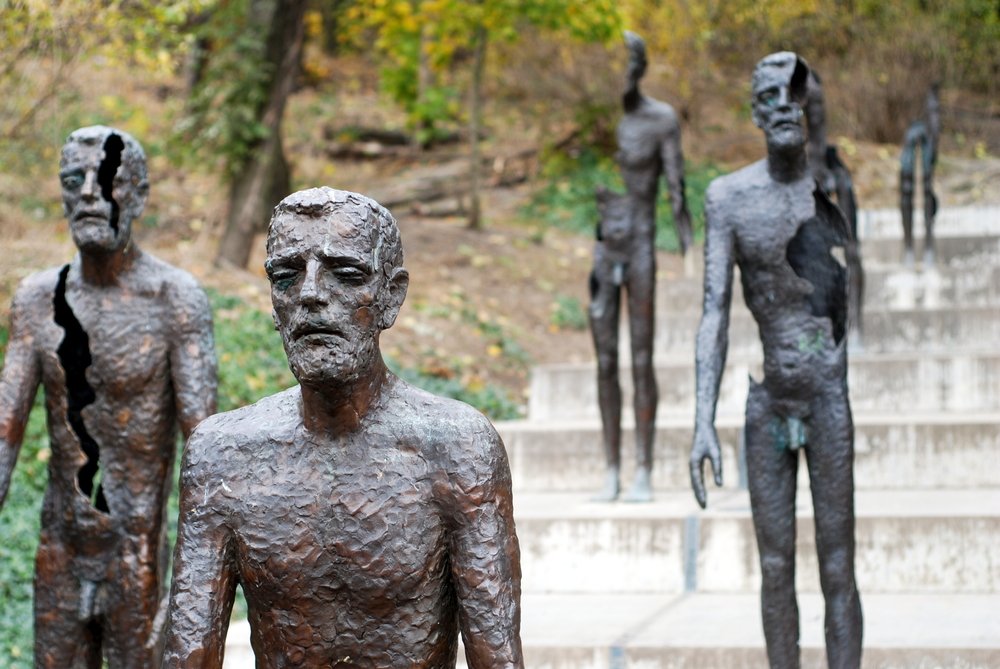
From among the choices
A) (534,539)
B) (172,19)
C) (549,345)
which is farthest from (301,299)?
(549,345)

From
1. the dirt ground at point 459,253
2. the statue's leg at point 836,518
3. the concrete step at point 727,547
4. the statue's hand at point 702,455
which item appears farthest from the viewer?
the dirt ground at point 459,253

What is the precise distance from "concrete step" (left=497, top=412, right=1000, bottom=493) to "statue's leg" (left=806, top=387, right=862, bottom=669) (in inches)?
166

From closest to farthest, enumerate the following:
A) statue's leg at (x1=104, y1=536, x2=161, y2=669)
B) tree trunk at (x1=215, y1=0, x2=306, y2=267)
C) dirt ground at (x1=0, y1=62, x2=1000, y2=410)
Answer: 1. statue's leg at (x1=104, y1=536, x2=161, y2=669)
2. dirt ground at (x1=0, y1=62, x2=1000, y2=410)
3. tree trunk at (x1=215, y1=0, x2=306, y2=267)

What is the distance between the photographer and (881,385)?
11719mm

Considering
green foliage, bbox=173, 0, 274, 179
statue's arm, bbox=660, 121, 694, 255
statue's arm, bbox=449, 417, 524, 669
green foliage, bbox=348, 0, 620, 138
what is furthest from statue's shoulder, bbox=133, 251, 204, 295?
green foliage, bbox=348, 0, 620, 138

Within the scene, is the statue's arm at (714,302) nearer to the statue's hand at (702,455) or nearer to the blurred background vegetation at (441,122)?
the statue's hand at (702,455)

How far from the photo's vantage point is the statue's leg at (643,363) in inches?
381

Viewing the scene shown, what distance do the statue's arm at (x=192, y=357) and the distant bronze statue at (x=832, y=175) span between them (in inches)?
182

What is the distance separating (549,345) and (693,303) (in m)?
1.34

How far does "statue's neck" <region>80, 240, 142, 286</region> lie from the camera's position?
214 inches

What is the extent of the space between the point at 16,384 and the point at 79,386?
0.26m

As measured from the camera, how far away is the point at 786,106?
5785 millimetres

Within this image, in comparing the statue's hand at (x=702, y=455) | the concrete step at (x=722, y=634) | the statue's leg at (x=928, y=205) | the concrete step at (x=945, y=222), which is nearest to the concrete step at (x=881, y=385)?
the statue's leg at (x=928, y=205)

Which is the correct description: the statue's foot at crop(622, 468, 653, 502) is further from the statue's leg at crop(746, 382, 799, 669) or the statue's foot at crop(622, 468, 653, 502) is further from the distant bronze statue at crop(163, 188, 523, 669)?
the distant bronze statue at crop(163, 188, 523, 669)
